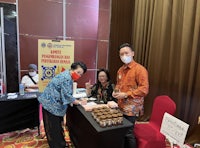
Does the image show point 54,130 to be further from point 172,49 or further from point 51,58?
point 172,49

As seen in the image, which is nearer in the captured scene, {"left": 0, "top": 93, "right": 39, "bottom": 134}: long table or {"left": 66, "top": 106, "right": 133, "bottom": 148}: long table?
{"left": 66, "top": 106, "right": 133, "bottom": 148}: long table

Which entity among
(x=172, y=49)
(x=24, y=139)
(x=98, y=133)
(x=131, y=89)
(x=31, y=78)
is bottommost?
(x=24, y=139)

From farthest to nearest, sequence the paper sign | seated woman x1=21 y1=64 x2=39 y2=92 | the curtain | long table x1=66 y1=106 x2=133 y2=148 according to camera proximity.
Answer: seated woman x1=21 y1=64 x2=39 y2=92 → the curtain → long table x1=66 y1=106 x2=133 y2=148 → the paper sign

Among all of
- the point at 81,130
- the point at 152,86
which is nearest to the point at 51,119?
the point at 81,130

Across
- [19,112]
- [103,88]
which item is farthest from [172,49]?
[19,112]

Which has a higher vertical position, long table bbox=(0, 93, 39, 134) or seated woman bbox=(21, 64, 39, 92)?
seated woman bbox=(21, 64, 39, 92)

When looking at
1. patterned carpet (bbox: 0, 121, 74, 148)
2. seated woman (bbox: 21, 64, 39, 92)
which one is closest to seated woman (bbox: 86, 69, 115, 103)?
patterned carpet (bbox: 0, 121, 74, 148)

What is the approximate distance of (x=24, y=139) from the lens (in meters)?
2.68

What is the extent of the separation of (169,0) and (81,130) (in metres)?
2.34

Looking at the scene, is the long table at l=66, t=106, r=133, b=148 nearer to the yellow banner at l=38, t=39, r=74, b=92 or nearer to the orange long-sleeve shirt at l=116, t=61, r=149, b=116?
the orange long-sleeve shirt at l=116, t=61, r=149, b=116

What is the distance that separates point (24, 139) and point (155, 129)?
1.90 meters

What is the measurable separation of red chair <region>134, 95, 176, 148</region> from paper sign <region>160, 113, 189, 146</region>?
1.14 ft

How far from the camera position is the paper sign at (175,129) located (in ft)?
4.83

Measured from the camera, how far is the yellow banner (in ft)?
8.87
